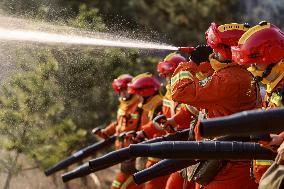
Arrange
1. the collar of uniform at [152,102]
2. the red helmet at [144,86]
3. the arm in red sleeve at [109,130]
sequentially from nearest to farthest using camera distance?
the collar of uniform at [152,102] < the red helmet at [144,86] < the arm in red sleeve at [109,130]

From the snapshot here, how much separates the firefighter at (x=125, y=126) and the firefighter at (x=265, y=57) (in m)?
4.52

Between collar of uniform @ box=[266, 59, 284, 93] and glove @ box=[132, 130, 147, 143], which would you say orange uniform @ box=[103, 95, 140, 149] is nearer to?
glove @ box=[132, 130, 147, 143]

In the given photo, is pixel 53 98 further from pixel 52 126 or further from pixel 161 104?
pixel 52 126

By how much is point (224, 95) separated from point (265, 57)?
555 millimetres

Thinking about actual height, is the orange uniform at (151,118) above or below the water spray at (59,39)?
below

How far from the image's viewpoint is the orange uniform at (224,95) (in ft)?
17.9

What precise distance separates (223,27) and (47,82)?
121 inches

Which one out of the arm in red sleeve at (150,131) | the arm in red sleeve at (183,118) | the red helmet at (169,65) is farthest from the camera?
the arm in red sleeve at (150,131)

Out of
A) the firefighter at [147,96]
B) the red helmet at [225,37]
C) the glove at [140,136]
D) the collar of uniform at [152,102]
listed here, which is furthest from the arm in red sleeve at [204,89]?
the collar of uniform at [152,102]

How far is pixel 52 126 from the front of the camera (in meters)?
11.1

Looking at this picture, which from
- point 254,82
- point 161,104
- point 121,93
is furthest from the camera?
point 121,93

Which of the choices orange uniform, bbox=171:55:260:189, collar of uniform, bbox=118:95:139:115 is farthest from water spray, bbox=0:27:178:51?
collar of uniform, bbox=118:95:139:115

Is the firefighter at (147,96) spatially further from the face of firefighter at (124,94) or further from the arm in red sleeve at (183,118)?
the arm in red sleeve at (183,118)

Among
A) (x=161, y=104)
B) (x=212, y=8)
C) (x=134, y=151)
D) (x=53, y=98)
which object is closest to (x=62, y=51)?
(x=53, y=98)
